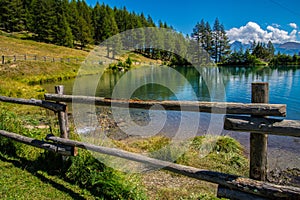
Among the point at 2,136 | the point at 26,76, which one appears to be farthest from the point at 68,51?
the point at 2,136

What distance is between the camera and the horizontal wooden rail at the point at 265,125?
3.07 m

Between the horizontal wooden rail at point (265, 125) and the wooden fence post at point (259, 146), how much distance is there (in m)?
0.21

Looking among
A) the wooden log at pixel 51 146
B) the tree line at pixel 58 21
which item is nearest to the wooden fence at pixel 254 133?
the wooden log at pixel 51 146

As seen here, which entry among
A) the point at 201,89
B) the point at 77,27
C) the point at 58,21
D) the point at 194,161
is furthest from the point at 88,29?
the point at 194,161

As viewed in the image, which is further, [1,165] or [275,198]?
[1,165]

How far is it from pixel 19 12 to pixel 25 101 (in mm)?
83489

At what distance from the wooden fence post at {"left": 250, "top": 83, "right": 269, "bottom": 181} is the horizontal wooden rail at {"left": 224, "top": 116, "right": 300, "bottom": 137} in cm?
21

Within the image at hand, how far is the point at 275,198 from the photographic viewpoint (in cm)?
329

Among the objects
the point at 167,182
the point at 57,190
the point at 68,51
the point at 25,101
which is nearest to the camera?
the point at 57,190

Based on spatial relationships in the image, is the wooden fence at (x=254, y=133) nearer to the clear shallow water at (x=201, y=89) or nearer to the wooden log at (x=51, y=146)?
the wooden log at (x=51, y=146)

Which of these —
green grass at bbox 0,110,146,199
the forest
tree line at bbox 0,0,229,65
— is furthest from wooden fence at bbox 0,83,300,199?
tree line at bbox 0,0,229,65

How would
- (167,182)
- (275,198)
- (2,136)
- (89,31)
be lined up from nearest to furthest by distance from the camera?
Result: (275,198) → (167,182) → (2,136) → (89,31)

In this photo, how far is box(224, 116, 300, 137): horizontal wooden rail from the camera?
10.1 feet

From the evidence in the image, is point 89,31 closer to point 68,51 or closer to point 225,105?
point 68,51
